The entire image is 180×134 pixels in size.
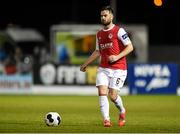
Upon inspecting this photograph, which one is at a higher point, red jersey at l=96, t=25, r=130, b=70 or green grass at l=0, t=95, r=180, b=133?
red jersey at l=96, t=25, r=130, b=70

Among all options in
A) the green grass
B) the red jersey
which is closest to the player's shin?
the green grass

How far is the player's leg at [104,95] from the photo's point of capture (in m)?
16.2

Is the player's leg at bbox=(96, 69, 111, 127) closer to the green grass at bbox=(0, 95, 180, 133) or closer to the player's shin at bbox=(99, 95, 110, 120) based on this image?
the player's shin at bbox=(99, 95, 110, 120)

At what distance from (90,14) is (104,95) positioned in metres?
39.5

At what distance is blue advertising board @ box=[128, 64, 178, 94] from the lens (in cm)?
3083

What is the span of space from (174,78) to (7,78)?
6.40m

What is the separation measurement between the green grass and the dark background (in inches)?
990

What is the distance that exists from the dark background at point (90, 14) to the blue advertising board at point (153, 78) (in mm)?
21548

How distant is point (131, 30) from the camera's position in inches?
1614

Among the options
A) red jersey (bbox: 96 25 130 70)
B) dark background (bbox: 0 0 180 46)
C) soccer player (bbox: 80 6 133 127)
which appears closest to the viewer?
soccer player (bbox: 80 6 133 127)

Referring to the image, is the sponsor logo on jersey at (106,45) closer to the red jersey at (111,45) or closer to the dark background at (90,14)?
the red jersey at (111,45)

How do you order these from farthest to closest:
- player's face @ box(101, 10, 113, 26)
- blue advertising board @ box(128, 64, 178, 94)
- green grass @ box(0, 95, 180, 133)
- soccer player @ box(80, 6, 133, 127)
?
blue advertising board @ box(128, 64, 178, 94)
soccer player @ box(80, 6, 133, 127)
player's face @ box(101, 10, 113, 26)
green grass @ box(0, 95, 180, 133)

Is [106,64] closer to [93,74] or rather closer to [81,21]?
[93,74]

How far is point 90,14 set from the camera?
55562 mm
